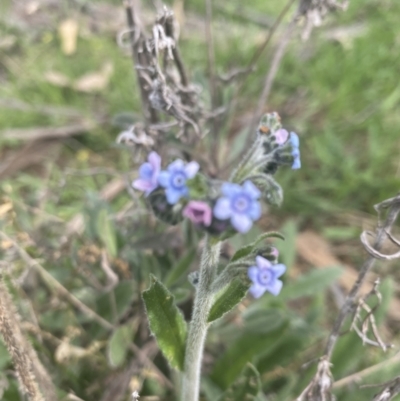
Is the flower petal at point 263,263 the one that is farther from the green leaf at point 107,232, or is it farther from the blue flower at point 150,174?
the green leaf at point 107,232

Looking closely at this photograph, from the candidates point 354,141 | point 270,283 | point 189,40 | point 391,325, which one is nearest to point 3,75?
point 189,40

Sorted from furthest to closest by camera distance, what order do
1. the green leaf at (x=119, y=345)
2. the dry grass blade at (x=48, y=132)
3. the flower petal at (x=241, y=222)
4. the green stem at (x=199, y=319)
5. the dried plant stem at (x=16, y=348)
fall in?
the dry grass blade at (x=48, y=132)
the green leaf at (x=119, y=345)
the dried plant stem at (x=16, y=348)
the green stem at (x=199, y=319)
the flower petal at (x=241, y=222)

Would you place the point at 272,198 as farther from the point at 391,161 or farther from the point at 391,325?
the point at 391,161

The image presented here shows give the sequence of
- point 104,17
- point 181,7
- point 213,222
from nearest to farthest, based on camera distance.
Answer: point 213,222 → point 181,7 → point 104,17

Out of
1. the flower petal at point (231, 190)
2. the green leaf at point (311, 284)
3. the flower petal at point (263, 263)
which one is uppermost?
the flower petal at point (231, 190)

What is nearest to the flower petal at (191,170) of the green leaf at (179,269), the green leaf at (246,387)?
the green leaf at (246,387)

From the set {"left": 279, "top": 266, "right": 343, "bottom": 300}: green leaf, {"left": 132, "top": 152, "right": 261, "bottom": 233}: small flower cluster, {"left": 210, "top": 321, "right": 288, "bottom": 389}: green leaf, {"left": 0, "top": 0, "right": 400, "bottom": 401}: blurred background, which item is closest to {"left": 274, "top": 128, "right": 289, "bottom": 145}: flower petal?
{"left": 132, "top": 152, "right": 261, "bottom": 233}: small flower cluster

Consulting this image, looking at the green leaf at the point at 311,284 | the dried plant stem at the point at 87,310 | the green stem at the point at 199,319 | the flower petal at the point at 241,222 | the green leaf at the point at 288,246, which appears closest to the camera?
the flower petal at the point at 241,222
